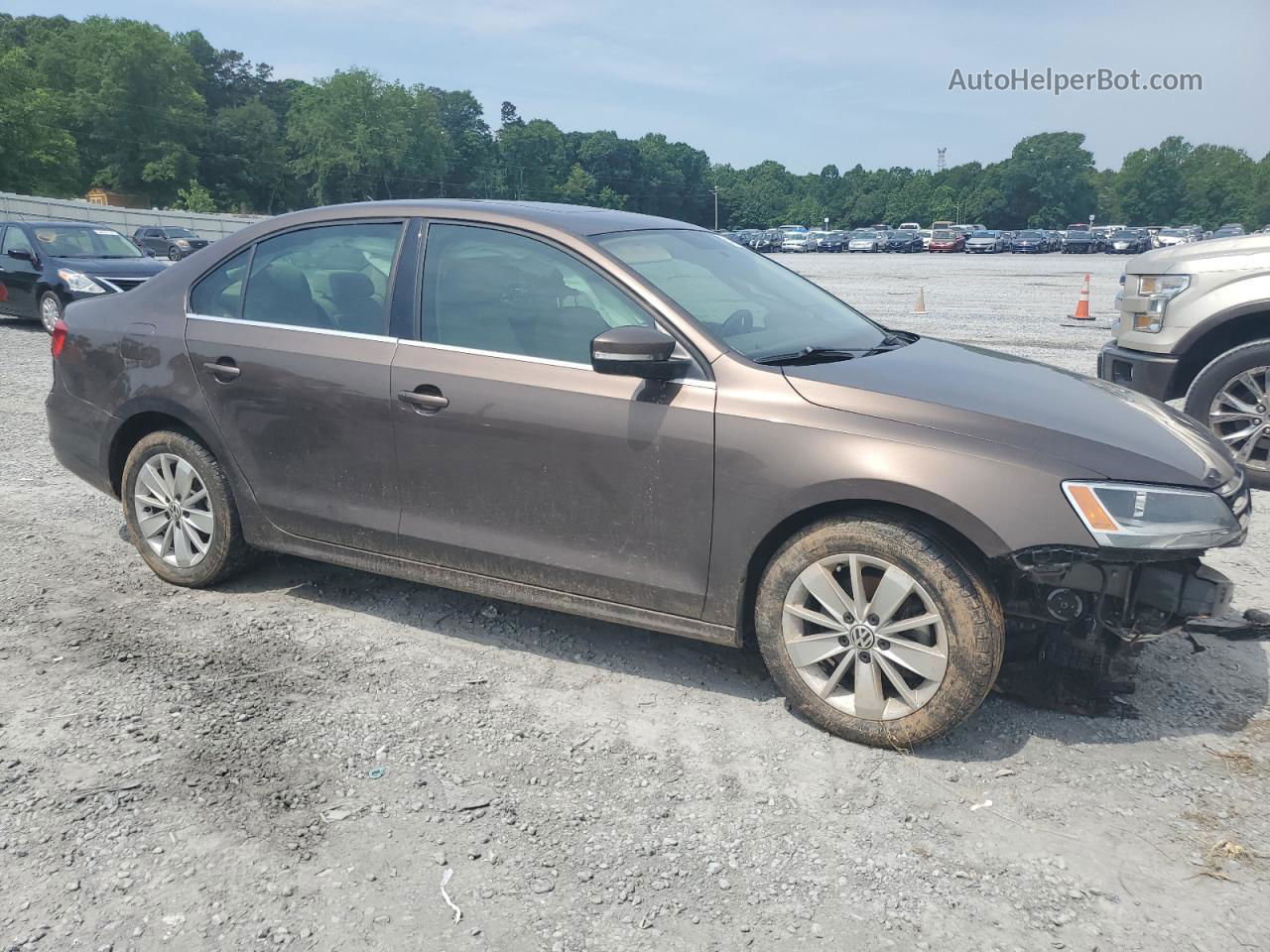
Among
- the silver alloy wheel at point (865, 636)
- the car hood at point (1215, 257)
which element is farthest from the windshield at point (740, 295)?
the car hood at point (1215, 257)

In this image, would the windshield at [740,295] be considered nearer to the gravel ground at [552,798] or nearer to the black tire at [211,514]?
the gravel ground at [552,798]

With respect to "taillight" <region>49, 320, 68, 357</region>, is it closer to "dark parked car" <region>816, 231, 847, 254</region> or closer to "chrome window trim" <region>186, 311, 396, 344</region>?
"chrome window trim" <region>186, 311, 396, 344</region>

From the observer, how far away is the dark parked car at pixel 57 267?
14273mm

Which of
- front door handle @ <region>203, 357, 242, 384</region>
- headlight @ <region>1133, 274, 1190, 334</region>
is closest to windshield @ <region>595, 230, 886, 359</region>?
front door handle @ <region>203, 357, 242, 384</region>

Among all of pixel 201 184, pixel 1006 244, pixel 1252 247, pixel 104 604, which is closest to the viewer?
pixel 104 604

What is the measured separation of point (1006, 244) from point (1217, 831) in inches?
2565

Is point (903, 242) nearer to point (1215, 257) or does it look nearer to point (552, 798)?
point (1215, 257)

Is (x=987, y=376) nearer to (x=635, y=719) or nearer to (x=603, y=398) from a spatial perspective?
(x=603, y=398)

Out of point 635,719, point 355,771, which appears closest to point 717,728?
point 635,719

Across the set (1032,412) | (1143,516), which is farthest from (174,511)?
(1143,516)

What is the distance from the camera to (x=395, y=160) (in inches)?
4919

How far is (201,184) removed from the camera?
109m

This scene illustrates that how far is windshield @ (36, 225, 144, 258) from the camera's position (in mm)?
14766

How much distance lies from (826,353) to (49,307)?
46.1ft
